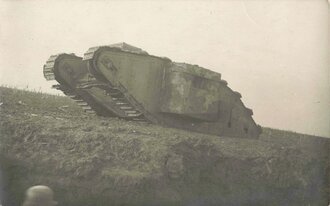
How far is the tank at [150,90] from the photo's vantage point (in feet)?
24.3

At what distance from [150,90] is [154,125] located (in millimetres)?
624

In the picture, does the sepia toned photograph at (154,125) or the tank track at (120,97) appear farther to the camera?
the tank track at (120,97)

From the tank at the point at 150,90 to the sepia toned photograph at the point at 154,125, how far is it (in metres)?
0.05

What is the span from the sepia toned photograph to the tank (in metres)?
0.05

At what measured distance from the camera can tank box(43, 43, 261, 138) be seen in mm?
7410

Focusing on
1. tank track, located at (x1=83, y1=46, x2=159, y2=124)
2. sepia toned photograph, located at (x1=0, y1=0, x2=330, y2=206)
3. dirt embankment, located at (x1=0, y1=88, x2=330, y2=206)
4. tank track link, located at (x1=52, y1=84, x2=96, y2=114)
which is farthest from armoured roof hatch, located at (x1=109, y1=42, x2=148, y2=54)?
tank track link, located at (x1=52, y1=84, x2=96, y2=114)

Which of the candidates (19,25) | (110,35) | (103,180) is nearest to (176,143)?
(103,180)

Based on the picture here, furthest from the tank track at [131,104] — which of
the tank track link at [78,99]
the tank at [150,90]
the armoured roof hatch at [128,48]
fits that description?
the tank track link at [78,99]

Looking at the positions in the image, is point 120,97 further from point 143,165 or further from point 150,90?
point 143,165

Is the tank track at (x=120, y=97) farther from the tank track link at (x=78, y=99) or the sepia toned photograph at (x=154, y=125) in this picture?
the tank track link at (x=78, y=99)

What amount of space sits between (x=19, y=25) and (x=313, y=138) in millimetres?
4026

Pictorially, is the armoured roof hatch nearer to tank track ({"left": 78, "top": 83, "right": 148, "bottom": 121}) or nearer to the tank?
the tank

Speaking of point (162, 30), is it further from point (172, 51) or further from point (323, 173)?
point (323, 173)

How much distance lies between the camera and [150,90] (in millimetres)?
7910
